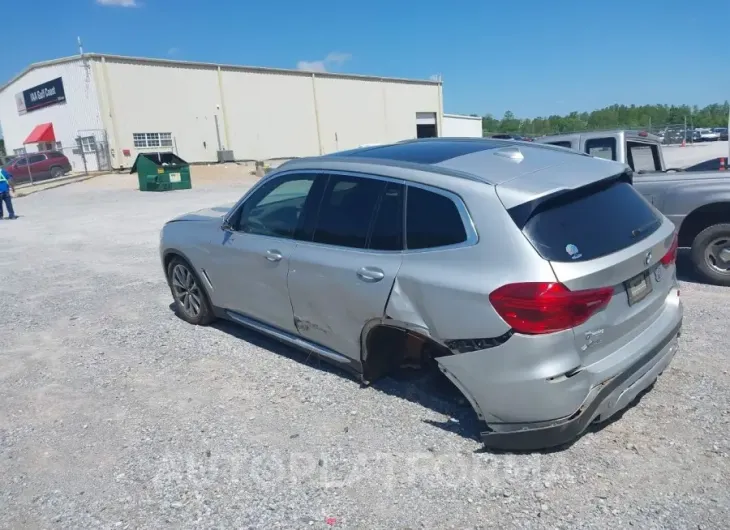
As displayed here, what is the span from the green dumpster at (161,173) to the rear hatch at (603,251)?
2423 centimetres

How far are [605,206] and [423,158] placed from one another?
3.84 ft

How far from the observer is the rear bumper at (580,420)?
296cm

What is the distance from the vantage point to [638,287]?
321cm

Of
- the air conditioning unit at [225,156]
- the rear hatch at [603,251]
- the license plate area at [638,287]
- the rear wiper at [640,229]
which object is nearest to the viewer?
the rear hatch at [603,251]

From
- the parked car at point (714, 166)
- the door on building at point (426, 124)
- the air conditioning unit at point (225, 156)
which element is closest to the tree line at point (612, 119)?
the door on building at point (426, 124)

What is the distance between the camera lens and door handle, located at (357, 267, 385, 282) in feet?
11.4

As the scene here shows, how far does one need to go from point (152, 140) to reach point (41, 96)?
8.62 metres

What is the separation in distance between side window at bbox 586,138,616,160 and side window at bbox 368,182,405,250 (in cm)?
457

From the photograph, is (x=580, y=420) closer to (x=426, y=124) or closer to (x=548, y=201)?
(x=548, y=201)

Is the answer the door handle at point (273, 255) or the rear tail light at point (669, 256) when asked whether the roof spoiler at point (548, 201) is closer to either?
the rear tail light at point (669, 256)

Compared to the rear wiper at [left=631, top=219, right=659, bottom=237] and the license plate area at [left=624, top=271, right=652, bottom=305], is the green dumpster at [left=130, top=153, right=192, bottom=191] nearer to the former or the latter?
the rear wiper at [left=631, top=219, right=659, bottom=237]

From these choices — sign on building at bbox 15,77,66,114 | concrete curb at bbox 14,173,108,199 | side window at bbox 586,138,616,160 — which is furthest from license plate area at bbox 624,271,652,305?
sign on building at bbox 15,77,66,114

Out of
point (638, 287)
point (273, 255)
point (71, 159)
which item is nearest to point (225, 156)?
point (71, 159)

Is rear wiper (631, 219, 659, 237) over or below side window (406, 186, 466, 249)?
below
